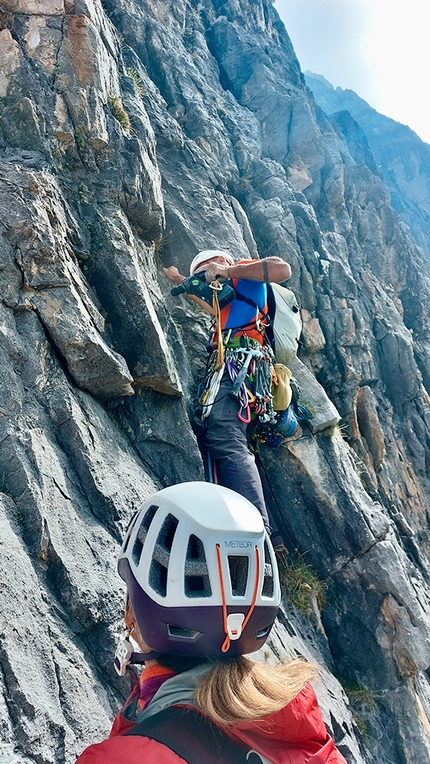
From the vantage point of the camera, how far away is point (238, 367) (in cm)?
558

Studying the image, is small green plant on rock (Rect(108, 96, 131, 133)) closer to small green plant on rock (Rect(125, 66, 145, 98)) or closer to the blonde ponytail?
small green plant on rock (Rect(125, 66, 145, 98))

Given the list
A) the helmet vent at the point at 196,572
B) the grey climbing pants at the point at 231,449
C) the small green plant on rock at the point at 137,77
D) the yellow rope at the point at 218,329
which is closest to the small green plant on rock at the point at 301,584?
the grey climbing pants at the point at 231,449

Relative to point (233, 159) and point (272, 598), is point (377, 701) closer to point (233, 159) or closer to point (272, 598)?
point (272, 598)

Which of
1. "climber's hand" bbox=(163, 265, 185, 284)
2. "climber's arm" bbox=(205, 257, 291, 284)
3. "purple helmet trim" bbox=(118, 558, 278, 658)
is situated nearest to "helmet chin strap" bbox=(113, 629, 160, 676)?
"purple helmet trim" bbox=(118, 558, 278, 658)

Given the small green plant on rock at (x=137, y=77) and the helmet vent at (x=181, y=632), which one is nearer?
the helmet vent at (x=181, y=632)

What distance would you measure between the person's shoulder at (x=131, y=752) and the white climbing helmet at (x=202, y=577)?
21.6 inches

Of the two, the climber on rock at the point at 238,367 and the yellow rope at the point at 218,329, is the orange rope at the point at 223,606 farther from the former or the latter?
the yellow rope at the point at 218,329

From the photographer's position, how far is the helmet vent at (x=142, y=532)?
252 cm

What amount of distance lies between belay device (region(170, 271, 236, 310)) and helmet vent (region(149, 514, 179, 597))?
3.69 metres

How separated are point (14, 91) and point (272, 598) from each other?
604cm

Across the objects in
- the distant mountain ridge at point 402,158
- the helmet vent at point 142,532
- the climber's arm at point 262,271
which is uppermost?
the distant mountain ridge at point 402,158

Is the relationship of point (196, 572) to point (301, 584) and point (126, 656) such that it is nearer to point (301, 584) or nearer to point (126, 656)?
point (126, 656)

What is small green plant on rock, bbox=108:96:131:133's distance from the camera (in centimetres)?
659

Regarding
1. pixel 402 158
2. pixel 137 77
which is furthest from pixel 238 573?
pixel 402 158
